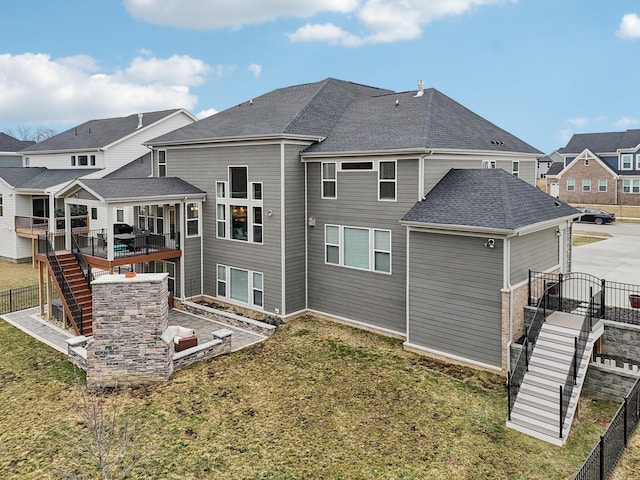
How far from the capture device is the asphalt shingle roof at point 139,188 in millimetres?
Result: 17859

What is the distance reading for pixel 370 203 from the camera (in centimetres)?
1619

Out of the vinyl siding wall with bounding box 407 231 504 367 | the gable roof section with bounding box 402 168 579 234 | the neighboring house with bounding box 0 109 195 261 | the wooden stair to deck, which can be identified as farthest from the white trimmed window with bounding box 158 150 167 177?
the vinyl siding wall with bounding box 407 231 504 367

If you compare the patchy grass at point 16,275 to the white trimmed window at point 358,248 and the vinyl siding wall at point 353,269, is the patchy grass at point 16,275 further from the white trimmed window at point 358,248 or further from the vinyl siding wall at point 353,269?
A: the white trimmed window at point 358,248

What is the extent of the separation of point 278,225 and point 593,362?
10.8m

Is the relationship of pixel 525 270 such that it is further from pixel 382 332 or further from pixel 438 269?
pixel 382 332

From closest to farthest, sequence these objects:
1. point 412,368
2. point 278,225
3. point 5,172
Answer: point 412,368
point 278,225
point 5,172

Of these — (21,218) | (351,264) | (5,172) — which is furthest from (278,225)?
(5,172)

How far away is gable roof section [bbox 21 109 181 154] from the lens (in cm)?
3158

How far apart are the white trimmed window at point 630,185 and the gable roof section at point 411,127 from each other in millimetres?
41248

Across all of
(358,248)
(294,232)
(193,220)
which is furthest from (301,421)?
(193,220)

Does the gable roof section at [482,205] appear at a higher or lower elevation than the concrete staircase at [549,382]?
higher

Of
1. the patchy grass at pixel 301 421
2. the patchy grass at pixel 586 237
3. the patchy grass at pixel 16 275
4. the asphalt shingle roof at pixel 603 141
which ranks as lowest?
the patchy grass at pixel 301 421

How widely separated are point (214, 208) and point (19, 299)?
1013 cm

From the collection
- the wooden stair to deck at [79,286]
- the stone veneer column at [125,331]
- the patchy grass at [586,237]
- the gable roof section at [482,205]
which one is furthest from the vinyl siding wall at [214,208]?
the patchy grass at [586,237]
